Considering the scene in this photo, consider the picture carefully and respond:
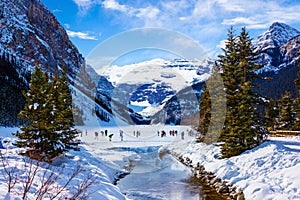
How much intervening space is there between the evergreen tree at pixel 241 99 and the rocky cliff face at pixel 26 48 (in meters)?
44.6

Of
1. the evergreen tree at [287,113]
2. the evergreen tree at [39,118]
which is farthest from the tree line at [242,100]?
the evergreen tree at [287,113]

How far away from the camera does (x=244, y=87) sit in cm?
1831

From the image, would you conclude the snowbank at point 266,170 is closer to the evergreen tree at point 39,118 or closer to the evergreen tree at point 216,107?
the evergreen tree at point 216,107

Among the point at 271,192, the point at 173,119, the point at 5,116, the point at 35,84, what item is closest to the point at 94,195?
the point at 271,192

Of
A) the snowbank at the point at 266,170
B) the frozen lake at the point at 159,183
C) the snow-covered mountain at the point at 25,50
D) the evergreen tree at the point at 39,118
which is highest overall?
the snow-covered mountain at the point at 25,50

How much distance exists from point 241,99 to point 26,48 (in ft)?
427

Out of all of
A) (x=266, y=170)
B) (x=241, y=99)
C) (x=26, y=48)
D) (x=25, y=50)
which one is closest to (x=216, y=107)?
(x=241, y=99)

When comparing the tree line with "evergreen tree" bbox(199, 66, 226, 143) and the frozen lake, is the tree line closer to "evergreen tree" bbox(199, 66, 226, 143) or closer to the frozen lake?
"evergreen tree" bbox(199, 66, 226, 143)

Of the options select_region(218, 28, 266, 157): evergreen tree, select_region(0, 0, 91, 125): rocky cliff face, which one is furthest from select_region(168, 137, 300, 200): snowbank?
select_region(0, 0, 91, 125): rocky cliff face

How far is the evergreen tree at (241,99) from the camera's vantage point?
60.9 ft

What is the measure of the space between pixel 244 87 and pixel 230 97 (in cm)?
201

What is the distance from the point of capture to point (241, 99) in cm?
1891

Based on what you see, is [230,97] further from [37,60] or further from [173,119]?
[37,60]

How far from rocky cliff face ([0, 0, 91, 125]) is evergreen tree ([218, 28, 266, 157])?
146 ft
